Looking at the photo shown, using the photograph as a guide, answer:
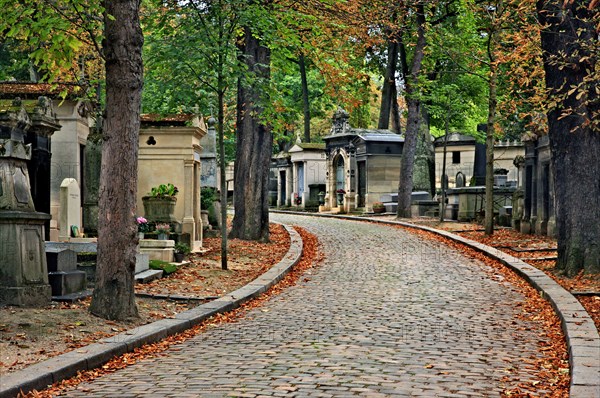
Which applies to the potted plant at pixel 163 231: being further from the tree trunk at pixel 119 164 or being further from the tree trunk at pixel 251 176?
the tree trunk at pixel 119 164

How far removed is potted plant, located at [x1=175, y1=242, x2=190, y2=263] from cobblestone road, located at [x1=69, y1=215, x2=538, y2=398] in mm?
2753

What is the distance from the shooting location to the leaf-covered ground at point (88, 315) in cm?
759

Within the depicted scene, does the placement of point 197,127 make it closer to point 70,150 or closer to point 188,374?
point 70,150

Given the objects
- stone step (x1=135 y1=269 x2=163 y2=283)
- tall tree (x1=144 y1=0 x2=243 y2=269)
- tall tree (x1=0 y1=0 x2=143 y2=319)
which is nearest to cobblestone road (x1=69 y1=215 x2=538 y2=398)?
tall tree (x1=0 y1=0 x2=143 y2=319)

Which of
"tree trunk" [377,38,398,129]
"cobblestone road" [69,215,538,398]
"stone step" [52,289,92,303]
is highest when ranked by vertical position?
"tree trunk" [377,38,398,129]

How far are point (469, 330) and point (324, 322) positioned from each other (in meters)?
1.67

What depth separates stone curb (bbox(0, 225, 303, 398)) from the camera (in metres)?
6.28

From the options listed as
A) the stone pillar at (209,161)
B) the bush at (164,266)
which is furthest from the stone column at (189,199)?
the stone pillar at (209,161)

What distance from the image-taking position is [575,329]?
8.78 m

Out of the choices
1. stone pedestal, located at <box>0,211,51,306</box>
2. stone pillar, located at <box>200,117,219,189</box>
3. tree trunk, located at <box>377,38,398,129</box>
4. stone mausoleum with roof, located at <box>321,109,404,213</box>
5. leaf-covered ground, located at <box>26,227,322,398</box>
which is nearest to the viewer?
leaf-covered ground, located at <box>26,227,322,398</box>

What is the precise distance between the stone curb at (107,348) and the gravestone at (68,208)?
13.0 ft

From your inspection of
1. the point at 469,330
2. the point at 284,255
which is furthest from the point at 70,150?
the point at 469,330

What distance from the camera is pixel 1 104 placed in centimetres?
1529

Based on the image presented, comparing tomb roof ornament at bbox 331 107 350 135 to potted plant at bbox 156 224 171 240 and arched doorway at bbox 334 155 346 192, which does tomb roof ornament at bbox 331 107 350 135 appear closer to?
arched doorway at bbox 334 155 346 192
